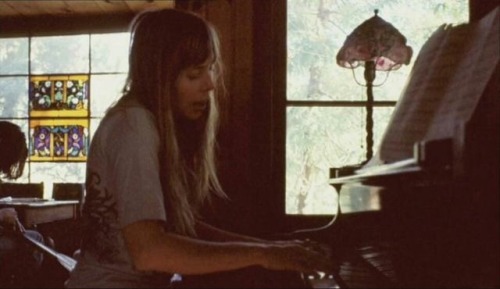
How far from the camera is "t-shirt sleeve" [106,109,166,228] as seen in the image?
55.6 inches

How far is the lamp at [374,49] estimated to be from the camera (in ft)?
12.0

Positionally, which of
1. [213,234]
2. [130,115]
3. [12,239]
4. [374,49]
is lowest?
Result: [12,239]

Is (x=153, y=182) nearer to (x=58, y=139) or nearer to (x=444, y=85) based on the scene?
(x=444, y=85)

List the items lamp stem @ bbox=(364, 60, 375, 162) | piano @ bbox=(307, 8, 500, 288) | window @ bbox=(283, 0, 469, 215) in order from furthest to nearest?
window @ bbox=(283, 0, 469, 215), lamp stem @ bbox=(364, 60, 375, 162), piano @ bbox=(307, 8, 500, 288)

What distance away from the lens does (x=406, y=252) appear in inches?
59.0

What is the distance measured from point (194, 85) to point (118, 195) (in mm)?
321

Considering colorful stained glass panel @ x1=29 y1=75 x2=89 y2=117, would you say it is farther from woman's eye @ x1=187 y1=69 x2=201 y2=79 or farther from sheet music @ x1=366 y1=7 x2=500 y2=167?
sheet music @ x1=366 y1=7 x2=500 y2=167

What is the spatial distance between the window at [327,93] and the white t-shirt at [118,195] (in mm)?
2804

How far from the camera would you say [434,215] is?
137 centimetres

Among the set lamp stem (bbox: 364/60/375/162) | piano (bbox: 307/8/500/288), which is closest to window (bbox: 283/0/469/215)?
lamp stem (bbox: 364/60/375/162)

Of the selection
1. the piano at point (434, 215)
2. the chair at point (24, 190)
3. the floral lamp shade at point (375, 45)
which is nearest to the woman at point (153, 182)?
the piano at point (434, 215)

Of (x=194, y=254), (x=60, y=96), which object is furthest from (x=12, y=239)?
(x=60, y=96)

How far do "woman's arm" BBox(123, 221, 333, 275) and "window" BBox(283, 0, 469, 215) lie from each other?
2936mm

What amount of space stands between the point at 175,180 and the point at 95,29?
18.8ft
